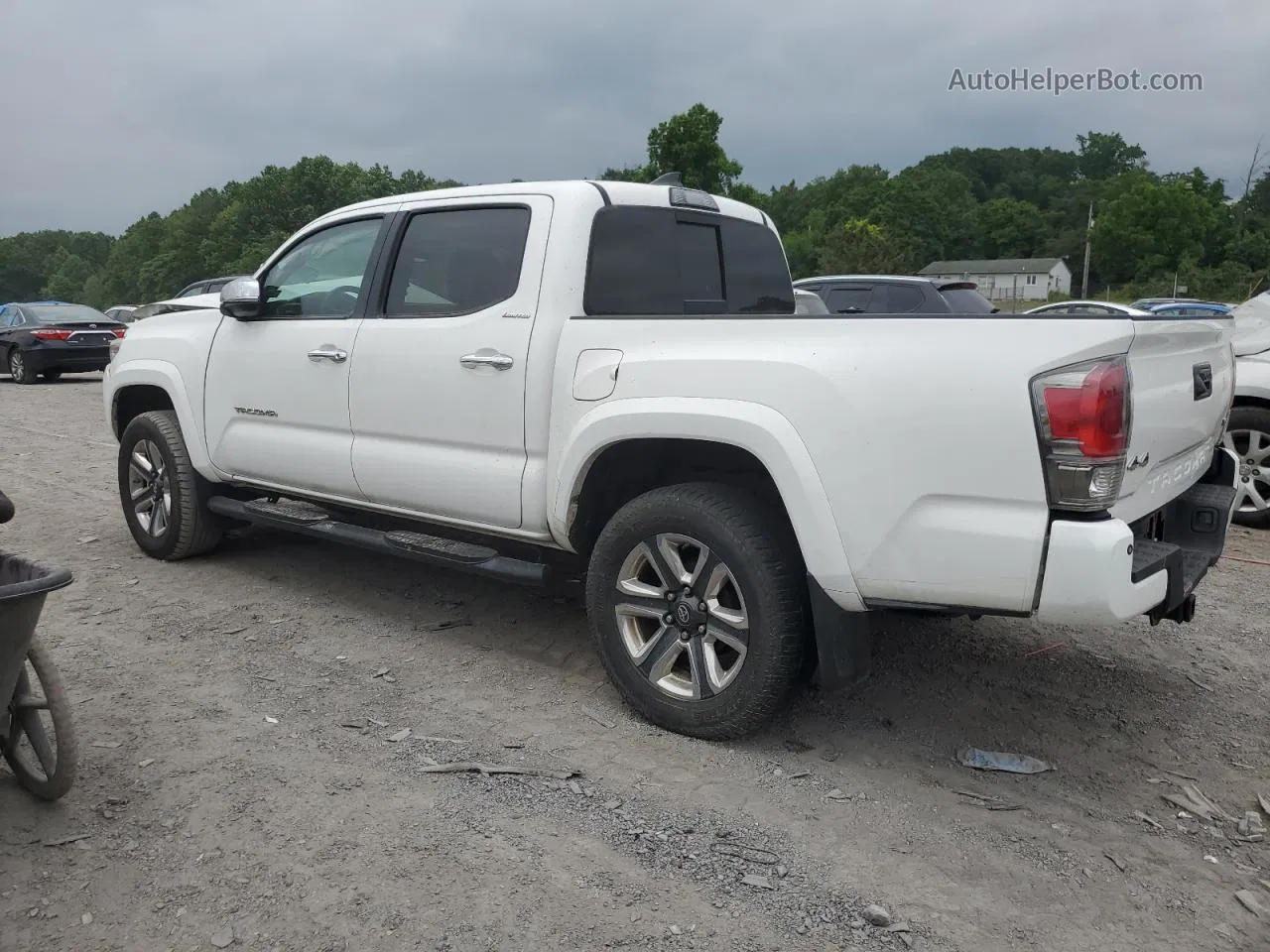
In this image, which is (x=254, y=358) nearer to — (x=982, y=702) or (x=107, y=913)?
(x=107, y=913)

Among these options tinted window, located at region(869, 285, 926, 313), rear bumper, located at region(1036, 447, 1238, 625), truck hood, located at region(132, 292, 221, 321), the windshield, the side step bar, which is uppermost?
the windshield

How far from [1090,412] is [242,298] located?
3914mm

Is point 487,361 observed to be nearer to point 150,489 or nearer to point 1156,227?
point 150,489

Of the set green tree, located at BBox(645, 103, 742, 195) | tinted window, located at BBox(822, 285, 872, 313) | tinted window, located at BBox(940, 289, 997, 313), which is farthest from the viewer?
green tree, located at BBox(645, 103, 742, 195)

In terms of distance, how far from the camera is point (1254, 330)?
7.25 m

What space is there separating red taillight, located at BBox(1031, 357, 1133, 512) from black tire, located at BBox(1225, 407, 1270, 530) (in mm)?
4899

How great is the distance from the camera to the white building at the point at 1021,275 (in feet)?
315

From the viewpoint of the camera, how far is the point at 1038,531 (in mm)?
2900

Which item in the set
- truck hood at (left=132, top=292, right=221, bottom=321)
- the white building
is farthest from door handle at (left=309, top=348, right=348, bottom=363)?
the white building

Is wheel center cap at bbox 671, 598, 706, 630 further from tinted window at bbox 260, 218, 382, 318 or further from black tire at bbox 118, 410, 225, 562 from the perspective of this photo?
black tire at bbox 118, 410, 225, 562

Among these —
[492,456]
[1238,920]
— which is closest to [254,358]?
[492,456]

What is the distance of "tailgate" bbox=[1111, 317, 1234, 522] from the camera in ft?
10.1

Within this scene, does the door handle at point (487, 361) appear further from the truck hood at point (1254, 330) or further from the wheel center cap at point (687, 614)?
the truck hood at point (1254, 330)

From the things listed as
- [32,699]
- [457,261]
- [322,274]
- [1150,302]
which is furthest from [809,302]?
[1150,302]
